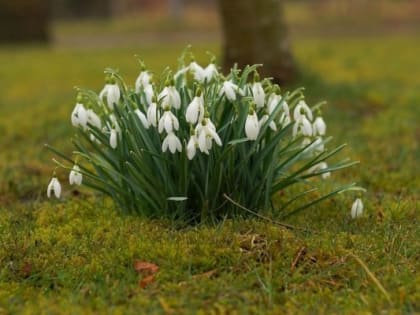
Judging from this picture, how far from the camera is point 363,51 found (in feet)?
36.0

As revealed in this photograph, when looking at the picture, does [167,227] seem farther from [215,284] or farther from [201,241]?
[215,284]

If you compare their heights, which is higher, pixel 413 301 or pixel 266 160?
pixel 266 160

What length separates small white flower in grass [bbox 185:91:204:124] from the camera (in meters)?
2.99

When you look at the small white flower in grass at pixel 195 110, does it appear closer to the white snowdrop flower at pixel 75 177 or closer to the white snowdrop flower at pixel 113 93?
the white snowdrop flower at pixel 113 93

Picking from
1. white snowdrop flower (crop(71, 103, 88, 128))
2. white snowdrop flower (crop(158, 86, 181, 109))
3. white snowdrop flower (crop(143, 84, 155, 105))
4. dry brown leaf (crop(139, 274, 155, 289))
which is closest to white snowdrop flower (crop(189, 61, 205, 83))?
white snowdrop flower (crop(143, 84, 155, 105))

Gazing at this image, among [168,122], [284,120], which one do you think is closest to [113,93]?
[168,122]

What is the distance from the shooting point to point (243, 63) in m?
6.96

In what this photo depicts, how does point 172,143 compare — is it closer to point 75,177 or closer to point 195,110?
point 195,110

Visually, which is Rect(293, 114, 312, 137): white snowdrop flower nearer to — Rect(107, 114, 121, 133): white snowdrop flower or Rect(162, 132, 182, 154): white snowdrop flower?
Rect(162, 132, 182, 154): white snowdrop flower

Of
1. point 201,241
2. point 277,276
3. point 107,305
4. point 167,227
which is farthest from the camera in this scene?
point 167,227

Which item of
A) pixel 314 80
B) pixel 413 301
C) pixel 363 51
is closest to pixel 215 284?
pixel 413 301

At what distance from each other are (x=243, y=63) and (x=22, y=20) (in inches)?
345

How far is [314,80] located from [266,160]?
4.26m

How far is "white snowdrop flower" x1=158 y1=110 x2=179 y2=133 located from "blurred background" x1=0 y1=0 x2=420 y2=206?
1.19 m
